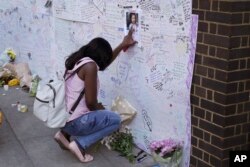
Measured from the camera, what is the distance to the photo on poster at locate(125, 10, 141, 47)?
463 cm

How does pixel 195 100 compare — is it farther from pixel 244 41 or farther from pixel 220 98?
pixel 244 41

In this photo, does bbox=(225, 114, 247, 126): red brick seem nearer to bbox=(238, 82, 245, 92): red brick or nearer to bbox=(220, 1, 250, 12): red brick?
bbox=(238, 82, 245, 92): red brick

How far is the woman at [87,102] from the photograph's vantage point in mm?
4322

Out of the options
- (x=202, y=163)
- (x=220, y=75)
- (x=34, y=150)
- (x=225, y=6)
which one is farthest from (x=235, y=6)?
(x=34, y=150)

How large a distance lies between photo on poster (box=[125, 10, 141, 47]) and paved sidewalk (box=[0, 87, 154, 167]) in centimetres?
124

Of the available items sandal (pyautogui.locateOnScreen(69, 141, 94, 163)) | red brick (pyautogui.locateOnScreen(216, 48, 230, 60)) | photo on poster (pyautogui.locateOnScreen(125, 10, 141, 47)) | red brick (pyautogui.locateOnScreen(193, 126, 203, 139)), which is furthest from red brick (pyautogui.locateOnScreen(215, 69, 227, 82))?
sandal (pyautogui.locateOnScreen(69, 141, 94, 163))

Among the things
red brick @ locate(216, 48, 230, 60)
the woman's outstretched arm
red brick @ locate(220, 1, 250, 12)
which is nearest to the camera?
red brick @ locate(220, 1, 250, 12)

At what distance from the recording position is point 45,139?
5320 mm

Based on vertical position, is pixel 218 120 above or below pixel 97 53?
below

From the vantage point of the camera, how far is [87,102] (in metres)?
4.40

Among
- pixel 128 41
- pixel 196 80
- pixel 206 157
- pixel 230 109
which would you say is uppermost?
pixel 128 41

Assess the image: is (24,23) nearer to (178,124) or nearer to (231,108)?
(178,124)

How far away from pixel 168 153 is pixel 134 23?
1410 mm

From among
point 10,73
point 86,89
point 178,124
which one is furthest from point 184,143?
point 10,73
